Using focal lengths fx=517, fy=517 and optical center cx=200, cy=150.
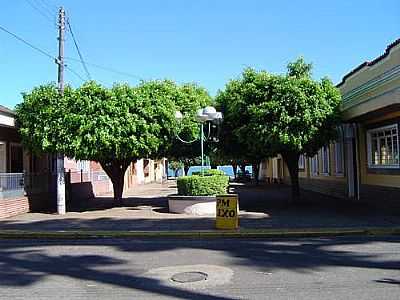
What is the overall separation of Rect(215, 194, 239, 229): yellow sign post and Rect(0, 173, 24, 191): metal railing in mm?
8435

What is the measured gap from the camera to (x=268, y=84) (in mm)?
19016

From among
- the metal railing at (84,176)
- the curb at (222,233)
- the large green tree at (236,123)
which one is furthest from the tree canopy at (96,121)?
the metal railing at (84,176)

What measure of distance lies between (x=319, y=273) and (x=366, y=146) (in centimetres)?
1412

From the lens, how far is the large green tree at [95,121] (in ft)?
61.0

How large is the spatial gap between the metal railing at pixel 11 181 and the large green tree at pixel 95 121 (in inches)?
51.5

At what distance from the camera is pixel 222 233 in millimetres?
13562

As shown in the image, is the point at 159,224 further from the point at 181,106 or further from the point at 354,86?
the point at 354,86

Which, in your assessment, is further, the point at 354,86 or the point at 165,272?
the point at 354,86

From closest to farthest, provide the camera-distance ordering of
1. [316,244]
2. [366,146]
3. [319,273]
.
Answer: [319,273] < [316,244] < [366,146]

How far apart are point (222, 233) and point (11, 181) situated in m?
9.49

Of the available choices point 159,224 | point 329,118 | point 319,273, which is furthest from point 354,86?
point 319,273

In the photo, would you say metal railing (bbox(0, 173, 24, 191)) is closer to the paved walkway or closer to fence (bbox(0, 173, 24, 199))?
fence (bbox(0, 173, 24, 199))

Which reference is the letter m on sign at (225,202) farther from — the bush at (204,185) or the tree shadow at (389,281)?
the tree shadow at (389,281)

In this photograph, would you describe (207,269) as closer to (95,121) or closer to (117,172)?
(95,121)
